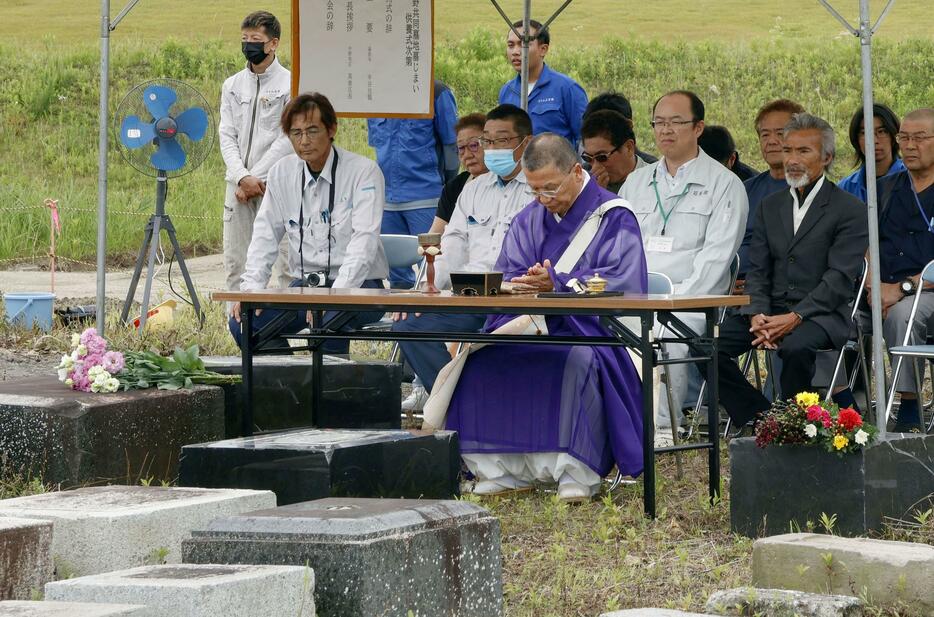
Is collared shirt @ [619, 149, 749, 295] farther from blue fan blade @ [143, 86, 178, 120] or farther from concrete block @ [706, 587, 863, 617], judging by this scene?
blue fan blade @ [143, 86, 178, 120]

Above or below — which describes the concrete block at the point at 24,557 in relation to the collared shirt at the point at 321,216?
below

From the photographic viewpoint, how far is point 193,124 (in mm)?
9203

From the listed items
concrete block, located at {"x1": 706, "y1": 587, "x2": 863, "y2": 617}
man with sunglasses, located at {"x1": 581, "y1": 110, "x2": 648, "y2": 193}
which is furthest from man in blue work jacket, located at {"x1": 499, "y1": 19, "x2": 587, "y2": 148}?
concrete block, located at {"x1": 706, "y1": 587, "x2": 863, "y2": 617}

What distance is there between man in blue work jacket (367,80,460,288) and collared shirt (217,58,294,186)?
789mm

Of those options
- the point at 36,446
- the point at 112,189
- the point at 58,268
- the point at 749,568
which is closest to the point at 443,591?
the point at 749,568

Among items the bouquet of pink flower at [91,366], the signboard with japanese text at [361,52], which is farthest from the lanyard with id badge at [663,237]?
the bouquet of pink flower at [91,366]

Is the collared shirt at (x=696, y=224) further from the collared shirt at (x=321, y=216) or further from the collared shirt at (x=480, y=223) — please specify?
the collared shirt at (x=321, y=216)

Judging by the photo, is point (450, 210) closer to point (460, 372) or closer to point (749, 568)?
point (460, 372)

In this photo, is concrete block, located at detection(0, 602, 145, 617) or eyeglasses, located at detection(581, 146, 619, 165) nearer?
concrete block, located at detection(0, 602, 145, 617)

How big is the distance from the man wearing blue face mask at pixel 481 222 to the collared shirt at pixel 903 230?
1.77 meters

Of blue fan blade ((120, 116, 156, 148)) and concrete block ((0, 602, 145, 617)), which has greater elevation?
blue fan blade ((120, 116, 156, 148))

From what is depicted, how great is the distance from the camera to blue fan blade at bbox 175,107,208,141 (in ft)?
30.1

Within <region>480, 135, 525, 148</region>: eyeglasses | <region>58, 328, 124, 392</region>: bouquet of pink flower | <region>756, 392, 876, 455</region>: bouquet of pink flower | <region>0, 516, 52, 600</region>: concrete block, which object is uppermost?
<region>480, 135, 525, 148</region>: eyeglasses

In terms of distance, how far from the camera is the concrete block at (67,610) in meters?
3.08
